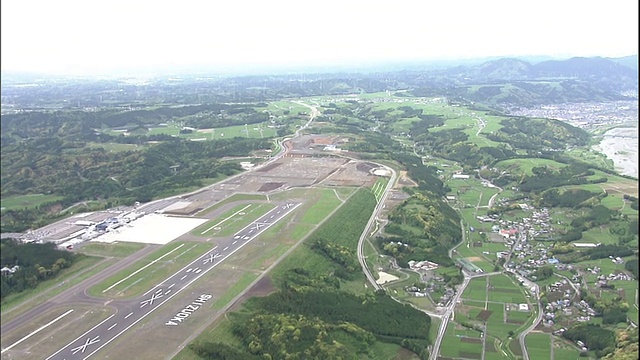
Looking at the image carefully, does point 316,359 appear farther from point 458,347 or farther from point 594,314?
point 594,314

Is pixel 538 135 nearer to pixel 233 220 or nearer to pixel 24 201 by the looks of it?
pixel 233 220

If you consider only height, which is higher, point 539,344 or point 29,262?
point 29,262

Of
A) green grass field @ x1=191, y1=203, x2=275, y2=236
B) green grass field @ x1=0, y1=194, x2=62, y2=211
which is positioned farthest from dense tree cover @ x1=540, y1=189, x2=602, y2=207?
green grass field @ x1=0, y1=194, x2=62, y2=211

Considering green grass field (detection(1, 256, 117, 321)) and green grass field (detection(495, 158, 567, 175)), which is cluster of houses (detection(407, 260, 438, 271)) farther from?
green grass field (detection(495, 158, 567, 175))

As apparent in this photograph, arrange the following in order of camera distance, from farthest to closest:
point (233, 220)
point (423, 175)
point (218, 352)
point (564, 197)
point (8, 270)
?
point (423, 175) < point (564, 197) < point (233, 220) < point (8, 270) < point (218, 352)

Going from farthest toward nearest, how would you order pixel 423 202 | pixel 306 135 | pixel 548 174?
pixel 306 135 < pixel 548 174 < pixel 423 202

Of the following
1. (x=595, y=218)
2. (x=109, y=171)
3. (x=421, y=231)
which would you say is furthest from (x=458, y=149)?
(x=109, y=171)

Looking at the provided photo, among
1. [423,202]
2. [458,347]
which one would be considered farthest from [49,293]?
[423,202]

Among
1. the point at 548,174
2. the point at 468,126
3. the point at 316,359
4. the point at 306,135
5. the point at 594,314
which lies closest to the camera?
the point at 316,359
